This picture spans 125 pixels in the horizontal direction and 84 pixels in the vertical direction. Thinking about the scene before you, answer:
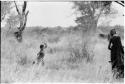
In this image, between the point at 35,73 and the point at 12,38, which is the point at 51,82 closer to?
the point at 35,73

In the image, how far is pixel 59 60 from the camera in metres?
9.30

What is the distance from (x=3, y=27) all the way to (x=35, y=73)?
1.96 m

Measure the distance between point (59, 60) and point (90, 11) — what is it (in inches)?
56.4

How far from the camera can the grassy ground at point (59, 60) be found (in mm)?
6689

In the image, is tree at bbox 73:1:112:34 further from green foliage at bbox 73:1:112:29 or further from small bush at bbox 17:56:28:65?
small bush at bbox 17:56:28:65

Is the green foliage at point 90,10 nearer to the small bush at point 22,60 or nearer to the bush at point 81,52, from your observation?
the bush at point 81,52

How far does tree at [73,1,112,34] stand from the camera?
898cm

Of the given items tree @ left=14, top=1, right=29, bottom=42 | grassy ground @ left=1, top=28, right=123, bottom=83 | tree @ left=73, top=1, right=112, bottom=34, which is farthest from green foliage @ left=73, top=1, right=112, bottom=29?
tree @ left=14, top=1, right=29, bottom=42

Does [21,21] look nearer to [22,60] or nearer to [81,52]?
[22,60]

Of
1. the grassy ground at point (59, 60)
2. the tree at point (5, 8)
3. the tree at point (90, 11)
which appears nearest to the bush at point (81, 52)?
the grassy ground at point (59, 60)

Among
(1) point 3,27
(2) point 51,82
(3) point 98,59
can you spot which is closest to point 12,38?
(1) point 3,27

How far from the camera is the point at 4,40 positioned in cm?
813

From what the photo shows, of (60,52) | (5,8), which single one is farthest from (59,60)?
(5,8)

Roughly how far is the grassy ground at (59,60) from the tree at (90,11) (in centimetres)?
78
